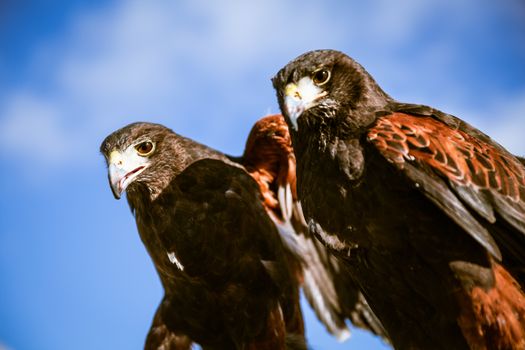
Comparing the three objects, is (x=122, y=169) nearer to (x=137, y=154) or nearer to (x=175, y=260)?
(x=137, y=154)

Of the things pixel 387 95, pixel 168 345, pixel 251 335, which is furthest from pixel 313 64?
pixel 168 345

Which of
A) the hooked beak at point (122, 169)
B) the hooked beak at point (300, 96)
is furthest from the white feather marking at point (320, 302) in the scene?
the hooked beak at point (300, 96)

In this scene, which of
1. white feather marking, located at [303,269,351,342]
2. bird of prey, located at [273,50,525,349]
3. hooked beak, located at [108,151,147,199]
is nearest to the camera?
bird of prey, located at [273,50,525,349]

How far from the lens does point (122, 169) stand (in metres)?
5.27

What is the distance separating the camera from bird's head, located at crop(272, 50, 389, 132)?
461cm

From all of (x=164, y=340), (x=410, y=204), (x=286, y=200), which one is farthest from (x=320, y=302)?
(x=410, y=204)

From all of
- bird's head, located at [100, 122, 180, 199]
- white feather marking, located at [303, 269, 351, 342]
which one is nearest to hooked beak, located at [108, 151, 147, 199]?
bird's head, located at [100, 122, 180, 199]

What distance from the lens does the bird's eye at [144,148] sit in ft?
18.0

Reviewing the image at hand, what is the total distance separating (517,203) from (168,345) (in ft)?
11.0

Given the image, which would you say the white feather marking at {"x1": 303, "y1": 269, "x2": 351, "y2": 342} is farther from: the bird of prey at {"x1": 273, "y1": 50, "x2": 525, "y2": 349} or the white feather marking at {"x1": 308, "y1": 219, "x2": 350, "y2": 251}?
the white feather marking at {"x1": 308, "y1": 219, "x2": 350, "y2": 251}

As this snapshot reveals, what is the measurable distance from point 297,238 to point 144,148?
1.91m

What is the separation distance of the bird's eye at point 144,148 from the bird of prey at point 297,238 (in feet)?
3.86

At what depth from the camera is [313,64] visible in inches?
184

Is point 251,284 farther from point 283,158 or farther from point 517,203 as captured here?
point 517,203
